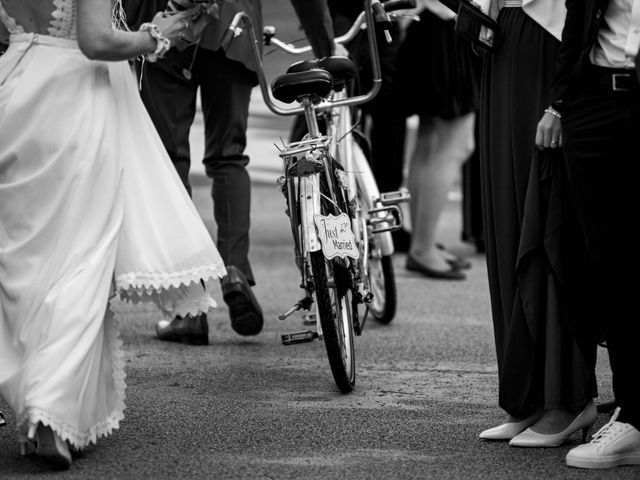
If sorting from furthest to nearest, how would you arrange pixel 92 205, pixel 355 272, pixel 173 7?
pixel 355 272 → pixel 173 7 → pixel 92 205

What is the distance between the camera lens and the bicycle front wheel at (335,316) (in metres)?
4.77

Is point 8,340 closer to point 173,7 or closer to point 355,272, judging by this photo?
point 173,7

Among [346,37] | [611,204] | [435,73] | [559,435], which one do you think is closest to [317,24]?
[346,37]

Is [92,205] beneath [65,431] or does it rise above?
above

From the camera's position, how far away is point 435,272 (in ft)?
26.8

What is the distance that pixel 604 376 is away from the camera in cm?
537

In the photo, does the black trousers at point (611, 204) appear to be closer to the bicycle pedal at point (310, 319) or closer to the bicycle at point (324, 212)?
the bicycle at point (324, 212)

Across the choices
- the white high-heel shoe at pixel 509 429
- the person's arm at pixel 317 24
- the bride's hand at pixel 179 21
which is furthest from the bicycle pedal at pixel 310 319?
the bride's hand at pixel 179 21

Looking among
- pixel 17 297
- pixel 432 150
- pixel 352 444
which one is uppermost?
pixel 17 297

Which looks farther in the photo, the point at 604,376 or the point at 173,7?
the point at 604,376

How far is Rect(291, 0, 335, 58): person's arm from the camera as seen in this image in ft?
18.1

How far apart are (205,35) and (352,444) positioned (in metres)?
2.30

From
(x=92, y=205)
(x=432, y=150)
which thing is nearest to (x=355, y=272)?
(x=92, y=205)

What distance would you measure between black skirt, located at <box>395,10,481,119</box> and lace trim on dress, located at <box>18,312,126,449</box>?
13.8 feet
